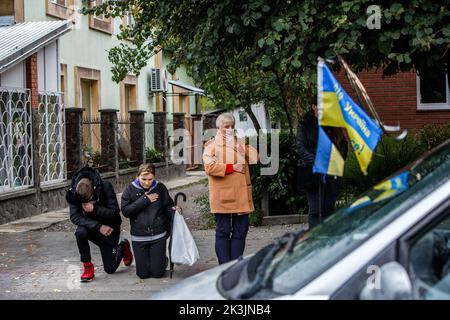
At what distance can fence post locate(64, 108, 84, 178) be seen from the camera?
1848 centimetres

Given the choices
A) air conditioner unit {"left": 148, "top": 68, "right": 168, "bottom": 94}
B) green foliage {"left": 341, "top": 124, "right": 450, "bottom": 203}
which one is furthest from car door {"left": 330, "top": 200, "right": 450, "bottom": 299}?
air conditioner unit {"left": 148, "top": 68, "right": 168, "bottom": 94}

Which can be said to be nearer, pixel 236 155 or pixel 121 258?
pixel 236 155

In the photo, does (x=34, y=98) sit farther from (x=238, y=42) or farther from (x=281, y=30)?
(x=281, y=30)

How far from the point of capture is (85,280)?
8.56 metres

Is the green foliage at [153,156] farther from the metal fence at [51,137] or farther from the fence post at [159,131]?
the metal fence at [51,137]

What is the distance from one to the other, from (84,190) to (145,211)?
695mm

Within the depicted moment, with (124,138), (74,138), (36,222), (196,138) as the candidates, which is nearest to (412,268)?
(36,222)

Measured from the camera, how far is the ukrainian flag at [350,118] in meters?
3.88

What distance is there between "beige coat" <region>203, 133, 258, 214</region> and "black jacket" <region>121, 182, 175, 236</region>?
0.71m

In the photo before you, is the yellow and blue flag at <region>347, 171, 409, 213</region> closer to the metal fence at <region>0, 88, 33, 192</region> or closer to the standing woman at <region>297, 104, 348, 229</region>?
the standing woman at <region>297, 104, 348, 229</region>

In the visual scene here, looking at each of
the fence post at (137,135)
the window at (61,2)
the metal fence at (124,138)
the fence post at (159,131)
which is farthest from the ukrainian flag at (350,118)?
the fence post at (159,131)

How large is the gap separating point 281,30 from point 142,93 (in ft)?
67.0
